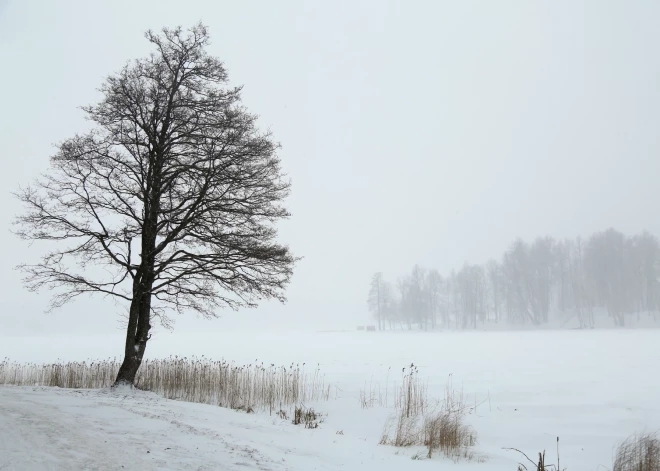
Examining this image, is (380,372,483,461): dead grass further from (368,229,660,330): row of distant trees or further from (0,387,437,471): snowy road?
(368,229,660,330): row of distant trees

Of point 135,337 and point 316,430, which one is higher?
Answer: point 135,337

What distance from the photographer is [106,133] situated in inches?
440

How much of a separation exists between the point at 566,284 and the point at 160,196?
75.2 metres

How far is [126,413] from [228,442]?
2382 mm

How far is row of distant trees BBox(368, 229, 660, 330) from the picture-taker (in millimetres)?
56625

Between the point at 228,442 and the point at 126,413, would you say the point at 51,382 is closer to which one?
the point at 126,413

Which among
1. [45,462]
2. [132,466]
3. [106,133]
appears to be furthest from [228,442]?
[106,133]

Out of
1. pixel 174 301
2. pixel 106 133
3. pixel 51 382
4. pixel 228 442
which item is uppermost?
pixel 106 133

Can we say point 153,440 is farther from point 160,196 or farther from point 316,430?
point 160,196

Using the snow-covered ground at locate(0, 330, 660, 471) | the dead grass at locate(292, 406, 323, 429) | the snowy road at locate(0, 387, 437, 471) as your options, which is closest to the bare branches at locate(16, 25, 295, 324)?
the snow-covered ground at locate(0, 330, 660, 471)

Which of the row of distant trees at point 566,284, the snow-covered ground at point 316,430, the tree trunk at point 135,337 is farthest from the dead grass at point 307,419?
the row of distant trees at point 566,284

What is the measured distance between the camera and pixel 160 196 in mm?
10977

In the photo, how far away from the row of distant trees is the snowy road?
61.9m

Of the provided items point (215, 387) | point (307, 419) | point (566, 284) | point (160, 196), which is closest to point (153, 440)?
point (307, 419)
